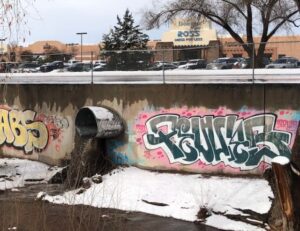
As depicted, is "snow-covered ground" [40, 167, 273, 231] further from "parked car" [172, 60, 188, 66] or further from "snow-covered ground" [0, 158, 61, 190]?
"parked car" [172, 60, 188, 66]

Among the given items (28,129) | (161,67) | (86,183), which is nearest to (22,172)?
(28,129)

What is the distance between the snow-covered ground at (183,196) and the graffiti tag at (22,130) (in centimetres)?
516

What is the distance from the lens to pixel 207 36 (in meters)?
65.6

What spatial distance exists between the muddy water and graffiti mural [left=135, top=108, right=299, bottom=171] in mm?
3470

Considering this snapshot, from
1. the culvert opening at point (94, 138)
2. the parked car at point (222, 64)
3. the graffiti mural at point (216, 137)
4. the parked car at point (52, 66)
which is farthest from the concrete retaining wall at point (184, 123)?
the parked car at point (222, 64)

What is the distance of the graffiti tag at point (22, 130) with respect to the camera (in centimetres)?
2148

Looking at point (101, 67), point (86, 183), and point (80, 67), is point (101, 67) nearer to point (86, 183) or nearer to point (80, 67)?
point (80, 67)

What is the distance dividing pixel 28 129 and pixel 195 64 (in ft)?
23.9

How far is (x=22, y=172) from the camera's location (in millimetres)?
19984

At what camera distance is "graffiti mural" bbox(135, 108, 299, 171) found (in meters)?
16.1

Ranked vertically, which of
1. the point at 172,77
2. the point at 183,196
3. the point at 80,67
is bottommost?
the point at 183,196

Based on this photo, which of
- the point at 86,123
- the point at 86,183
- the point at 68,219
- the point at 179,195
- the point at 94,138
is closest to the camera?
the point at 68,219

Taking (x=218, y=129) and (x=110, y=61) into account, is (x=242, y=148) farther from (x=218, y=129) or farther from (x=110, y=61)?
(x=110, y=61)

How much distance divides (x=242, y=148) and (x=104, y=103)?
5.40 meters
